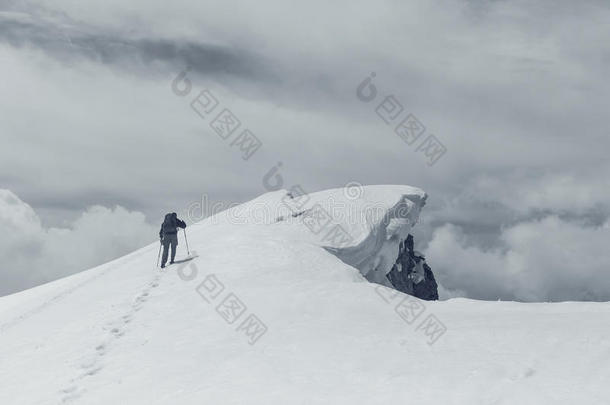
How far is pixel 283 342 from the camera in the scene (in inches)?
577

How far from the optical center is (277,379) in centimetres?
1239

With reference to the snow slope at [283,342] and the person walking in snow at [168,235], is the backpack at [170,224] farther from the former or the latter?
the snow slope at [283,342]

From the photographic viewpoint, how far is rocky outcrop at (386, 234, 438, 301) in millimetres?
90188

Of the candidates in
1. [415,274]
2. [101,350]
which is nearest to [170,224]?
[101,350]

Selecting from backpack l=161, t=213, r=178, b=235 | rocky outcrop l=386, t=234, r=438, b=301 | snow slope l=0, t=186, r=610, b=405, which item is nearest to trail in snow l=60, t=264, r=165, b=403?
snow slope l=0, t=186, r=610, b=405

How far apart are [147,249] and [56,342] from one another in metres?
15.2

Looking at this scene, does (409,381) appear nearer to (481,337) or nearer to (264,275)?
(481,337)

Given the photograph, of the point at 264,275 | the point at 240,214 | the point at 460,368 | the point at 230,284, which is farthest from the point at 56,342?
the point at 240,214

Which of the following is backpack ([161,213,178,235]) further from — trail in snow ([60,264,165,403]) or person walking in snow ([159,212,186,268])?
trail in snow ([60,264,165,403])

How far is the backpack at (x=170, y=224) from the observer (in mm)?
25359

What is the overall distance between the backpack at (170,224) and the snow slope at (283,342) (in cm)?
187

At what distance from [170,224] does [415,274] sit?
251ft

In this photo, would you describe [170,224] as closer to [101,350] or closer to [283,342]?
[101,350]

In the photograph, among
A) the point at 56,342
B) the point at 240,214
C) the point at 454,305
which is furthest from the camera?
the point at 240,214
